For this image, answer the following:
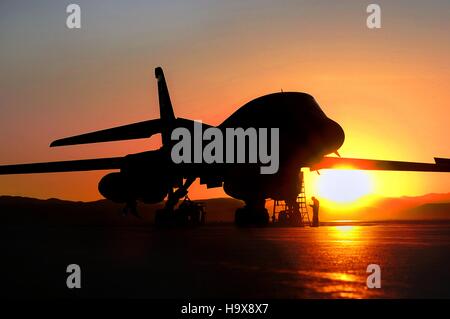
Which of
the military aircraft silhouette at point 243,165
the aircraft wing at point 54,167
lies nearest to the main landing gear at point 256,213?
the military aircraft silhouette at point 243,165

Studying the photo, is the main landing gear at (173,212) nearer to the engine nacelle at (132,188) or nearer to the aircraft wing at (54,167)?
the engine nacelle at (132,188)

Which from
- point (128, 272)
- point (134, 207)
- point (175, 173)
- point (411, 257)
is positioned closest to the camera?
point (128, 272)

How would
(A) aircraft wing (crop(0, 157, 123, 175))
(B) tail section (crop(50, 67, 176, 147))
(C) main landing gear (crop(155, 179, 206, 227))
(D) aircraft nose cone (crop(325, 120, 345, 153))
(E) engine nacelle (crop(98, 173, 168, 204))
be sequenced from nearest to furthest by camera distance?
(D) aircraft nose cone (crop(325, 120, 345, 153)) → (E) engine nacelle (crop(98, 173, 168, 204)) → (C) main landing gear (crop(155, 179, 206, 227)) → (B) tail section (crop(50, 67, 176, 147)) → (A) aircraft wing (crop(0, 157, 123, 175))

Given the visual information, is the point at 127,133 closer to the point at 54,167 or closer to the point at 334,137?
the point at 54,167

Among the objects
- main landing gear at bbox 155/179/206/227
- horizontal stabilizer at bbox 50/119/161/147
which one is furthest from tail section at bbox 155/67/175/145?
main landing gear at bbox 155/179/206/227

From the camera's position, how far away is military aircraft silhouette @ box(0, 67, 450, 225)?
62.1ft

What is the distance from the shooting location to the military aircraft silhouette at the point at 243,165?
18938 mm

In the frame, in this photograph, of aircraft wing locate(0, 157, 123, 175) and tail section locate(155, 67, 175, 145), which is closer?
aircraft wing locate(0, 157, 123, 175)

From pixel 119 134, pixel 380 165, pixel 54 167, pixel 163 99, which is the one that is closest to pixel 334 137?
pixel 380 165

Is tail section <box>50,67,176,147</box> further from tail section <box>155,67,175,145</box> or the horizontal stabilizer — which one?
tail section <box>155,67,175,145</box>
